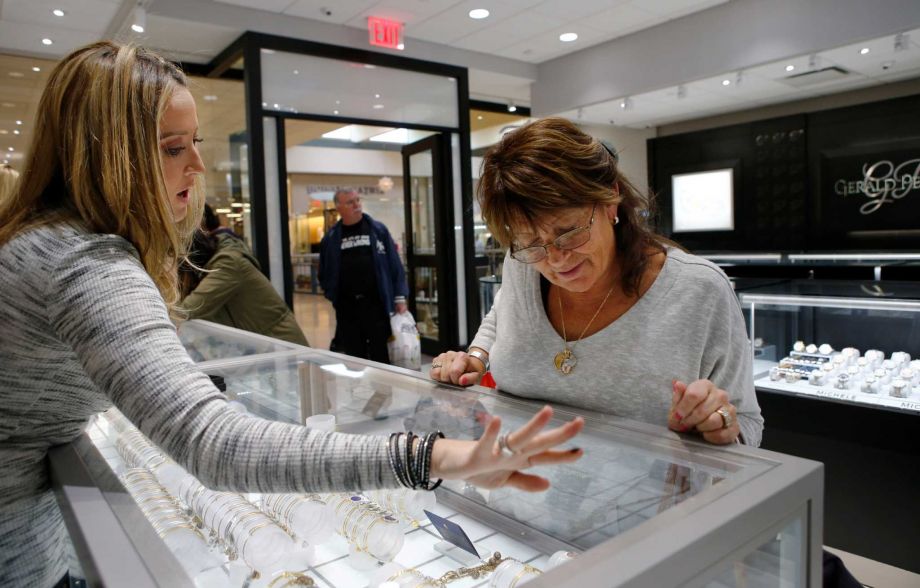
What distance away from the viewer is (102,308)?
78cm

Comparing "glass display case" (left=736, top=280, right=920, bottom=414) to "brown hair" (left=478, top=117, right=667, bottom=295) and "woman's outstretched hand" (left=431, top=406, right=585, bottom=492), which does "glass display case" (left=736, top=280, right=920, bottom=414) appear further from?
"woman's outstretched hand" (left=431, top=406, right=585, bottom=492)

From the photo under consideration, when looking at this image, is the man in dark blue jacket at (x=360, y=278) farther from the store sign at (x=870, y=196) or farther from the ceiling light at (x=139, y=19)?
the store sign at (x=870, y=196)

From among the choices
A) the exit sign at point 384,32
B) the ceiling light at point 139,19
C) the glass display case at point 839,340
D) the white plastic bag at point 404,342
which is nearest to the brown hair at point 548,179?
the glass display case at point 839,340

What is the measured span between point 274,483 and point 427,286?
22.3 feet

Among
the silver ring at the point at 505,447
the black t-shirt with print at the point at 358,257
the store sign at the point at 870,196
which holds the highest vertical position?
the store sign at the point at 870,196

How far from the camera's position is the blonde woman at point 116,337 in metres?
0.70

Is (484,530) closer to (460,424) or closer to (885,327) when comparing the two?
(460,424)

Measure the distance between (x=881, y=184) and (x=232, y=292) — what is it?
783 cm

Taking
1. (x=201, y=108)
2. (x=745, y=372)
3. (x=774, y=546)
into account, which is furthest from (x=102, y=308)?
(x=201, y=108)

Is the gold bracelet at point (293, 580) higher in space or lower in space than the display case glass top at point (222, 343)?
lower

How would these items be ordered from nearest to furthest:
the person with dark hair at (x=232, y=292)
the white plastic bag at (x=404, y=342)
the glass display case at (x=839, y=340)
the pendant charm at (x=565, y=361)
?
the pendant charm at (x=565, y=361), the glass display case at (x=839, y=340), the person with dark hair at (x=232, y=292), the white plastic bag at (x=404, y=342)

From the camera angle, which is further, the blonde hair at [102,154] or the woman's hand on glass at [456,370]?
the woman's hand on glass at [456,370]

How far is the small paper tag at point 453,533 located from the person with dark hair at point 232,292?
2.16 metres

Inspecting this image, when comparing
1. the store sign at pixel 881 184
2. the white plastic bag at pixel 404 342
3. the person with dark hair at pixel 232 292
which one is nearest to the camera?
the person with dark hair at pixel 232 292
